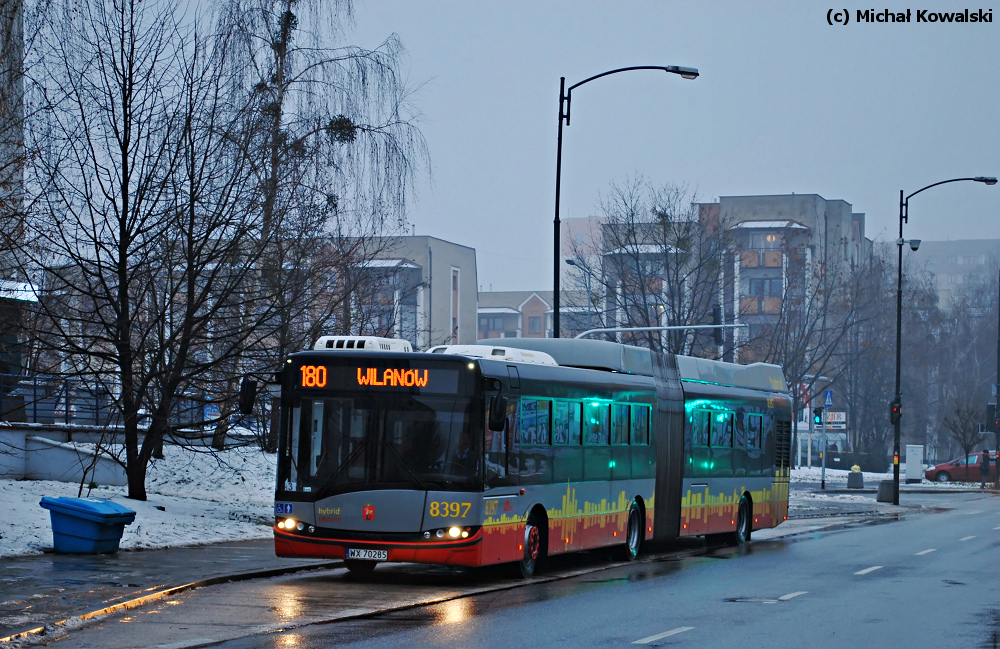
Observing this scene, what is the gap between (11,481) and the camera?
25.8 m

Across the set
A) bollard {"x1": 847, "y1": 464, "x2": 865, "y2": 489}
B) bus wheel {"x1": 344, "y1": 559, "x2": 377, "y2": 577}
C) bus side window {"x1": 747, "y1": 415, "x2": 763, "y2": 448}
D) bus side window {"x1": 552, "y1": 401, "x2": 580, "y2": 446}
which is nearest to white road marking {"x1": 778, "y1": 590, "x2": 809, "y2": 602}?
bus side window {"x1": 552, "y1": 401, "x2": 580, "y2": 446}

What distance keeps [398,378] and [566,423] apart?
3352 millimetres

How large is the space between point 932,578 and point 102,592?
10798 millimetres

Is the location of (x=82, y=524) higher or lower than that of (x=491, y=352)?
lower

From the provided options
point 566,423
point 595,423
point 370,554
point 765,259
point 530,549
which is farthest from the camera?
point 765,259

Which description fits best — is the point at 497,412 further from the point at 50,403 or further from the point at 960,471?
the point at 960,471

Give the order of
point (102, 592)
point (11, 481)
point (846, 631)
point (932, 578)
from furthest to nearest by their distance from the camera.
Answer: point (11, 481) → point (932, 578) → point (102, 592) → point (846, 631)

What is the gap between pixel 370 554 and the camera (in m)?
17.5

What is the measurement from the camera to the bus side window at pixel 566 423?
2003cm

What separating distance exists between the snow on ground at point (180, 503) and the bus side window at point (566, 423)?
581 centimetres

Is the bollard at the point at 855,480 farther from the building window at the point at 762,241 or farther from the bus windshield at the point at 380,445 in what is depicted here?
the bus windshield at the point at 380,445

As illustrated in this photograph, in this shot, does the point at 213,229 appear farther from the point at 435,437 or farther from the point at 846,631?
the point at 846,631

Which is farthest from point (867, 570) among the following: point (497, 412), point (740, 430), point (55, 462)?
point (55, 462)

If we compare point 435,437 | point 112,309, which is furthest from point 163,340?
point 435,437
